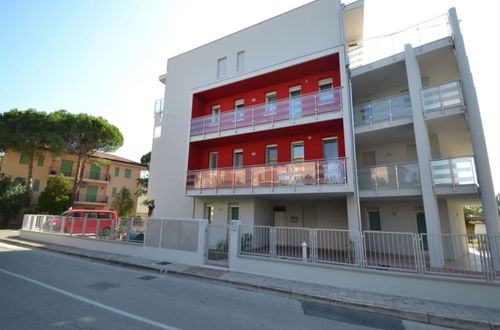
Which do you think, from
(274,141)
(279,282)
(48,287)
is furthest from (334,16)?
(48,287)

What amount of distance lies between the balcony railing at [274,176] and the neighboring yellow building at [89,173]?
73.8 ft

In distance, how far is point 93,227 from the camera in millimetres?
12594

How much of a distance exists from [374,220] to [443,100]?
6352 mm

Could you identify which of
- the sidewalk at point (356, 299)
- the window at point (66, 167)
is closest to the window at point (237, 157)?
the sidewalk at point (356, 299)

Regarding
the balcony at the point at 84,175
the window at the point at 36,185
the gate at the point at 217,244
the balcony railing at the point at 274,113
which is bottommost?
the gate at the point at 217,244

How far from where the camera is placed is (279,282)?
7.29 m

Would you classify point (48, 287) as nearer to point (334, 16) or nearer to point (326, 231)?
point (326, 231)

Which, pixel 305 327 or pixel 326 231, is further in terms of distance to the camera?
pixel 326 231

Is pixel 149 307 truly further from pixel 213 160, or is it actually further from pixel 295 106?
pixel 213 160

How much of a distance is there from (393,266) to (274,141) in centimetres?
837

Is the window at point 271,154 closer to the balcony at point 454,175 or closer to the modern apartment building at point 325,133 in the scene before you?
the modern apartment building at point 325,133

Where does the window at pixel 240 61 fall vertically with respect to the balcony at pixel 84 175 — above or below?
above

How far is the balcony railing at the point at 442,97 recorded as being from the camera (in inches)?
374

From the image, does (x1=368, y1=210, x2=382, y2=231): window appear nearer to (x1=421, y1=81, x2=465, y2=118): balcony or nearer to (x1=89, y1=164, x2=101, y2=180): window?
(x1=421, y1=81, x2=465, y2=118): balcony
